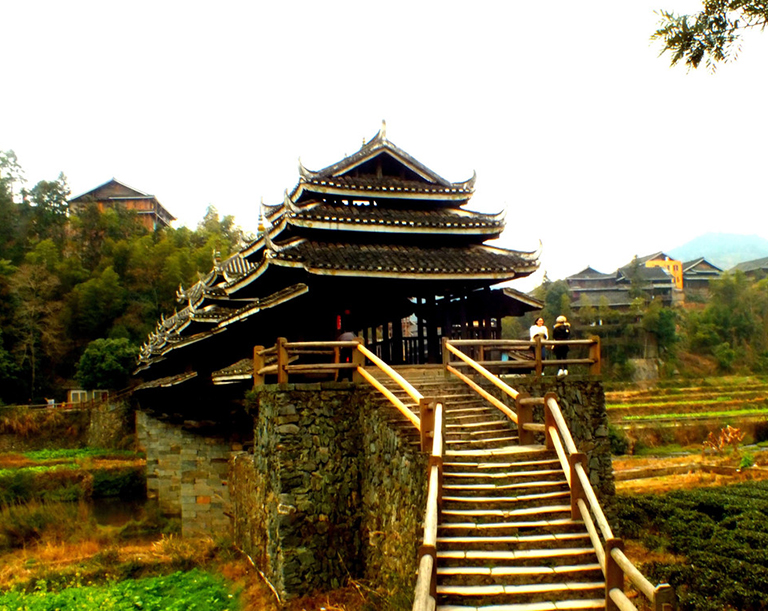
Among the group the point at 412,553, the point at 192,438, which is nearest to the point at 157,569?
the point at 192,438

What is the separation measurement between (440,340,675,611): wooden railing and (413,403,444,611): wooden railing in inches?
60.2

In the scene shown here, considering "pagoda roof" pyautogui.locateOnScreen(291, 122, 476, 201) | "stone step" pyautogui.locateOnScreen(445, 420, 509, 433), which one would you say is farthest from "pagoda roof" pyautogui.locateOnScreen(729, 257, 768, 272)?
"stone step" pyautogui.locateOnScreen(445, 420, 509, 433)

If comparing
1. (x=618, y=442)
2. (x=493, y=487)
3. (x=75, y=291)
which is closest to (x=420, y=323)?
(x=493, y=487)

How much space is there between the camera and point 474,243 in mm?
17297

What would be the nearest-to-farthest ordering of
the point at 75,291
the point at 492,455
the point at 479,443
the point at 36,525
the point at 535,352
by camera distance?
the point at 492,455 → the point at 479,443 → the point at 535,352 → the point at 36,525 → the point at 75,291

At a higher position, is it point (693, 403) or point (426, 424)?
point (426, 424)

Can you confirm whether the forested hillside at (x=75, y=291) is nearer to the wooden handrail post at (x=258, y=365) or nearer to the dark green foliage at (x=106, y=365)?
the dark green foliage at (x=106, y=365)

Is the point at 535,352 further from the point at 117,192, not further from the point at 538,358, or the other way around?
the point at 117,192

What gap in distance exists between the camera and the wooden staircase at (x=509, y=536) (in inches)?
270

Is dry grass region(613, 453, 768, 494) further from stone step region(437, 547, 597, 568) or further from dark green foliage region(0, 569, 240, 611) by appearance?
stone step region(437, 547, 597, 568)

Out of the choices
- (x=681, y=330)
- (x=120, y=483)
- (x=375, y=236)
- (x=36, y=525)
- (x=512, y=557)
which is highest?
(x=681, y=330)

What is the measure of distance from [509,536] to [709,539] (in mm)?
6282

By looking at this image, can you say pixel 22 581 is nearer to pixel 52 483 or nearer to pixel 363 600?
pixel 363 600

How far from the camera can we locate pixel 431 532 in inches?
272
